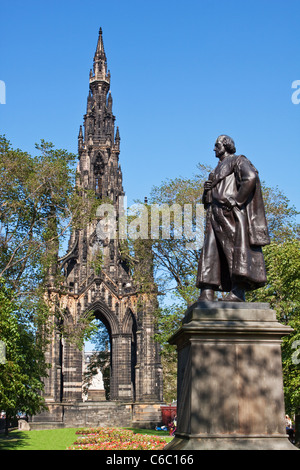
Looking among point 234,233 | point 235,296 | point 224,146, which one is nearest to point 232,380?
point 235,296

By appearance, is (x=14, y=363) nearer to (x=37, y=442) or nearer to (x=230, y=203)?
(x=37, y=442)

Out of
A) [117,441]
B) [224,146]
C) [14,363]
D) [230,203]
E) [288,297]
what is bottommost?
[117,441]

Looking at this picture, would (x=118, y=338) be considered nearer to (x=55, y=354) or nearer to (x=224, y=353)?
(x=55, y=354)

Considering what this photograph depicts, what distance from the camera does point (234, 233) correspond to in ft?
22.6

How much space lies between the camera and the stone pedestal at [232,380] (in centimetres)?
585

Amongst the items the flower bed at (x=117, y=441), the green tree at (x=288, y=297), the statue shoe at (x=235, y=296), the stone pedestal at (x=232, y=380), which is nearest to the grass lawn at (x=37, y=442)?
the flower bed at (x=117, y=441)

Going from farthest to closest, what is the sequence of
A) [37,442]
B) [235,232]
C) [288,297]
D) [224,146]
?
[37,442]
[288,297]
[224,146]
[235,232]

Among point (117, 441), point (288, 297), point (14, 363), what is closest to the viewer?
point (117, 441)

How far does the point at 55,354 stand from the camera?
42562 mm

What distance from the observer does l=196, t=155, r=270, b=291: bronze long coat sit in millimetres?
Answer: 6746

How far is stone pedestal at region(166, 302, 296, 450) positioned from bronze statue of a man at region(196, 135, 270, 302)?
0.47 m

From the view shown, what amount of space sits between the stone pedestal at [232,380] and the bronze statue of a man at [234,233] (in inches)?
18.6

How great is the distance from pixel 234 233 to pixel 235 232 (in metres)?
0.02
